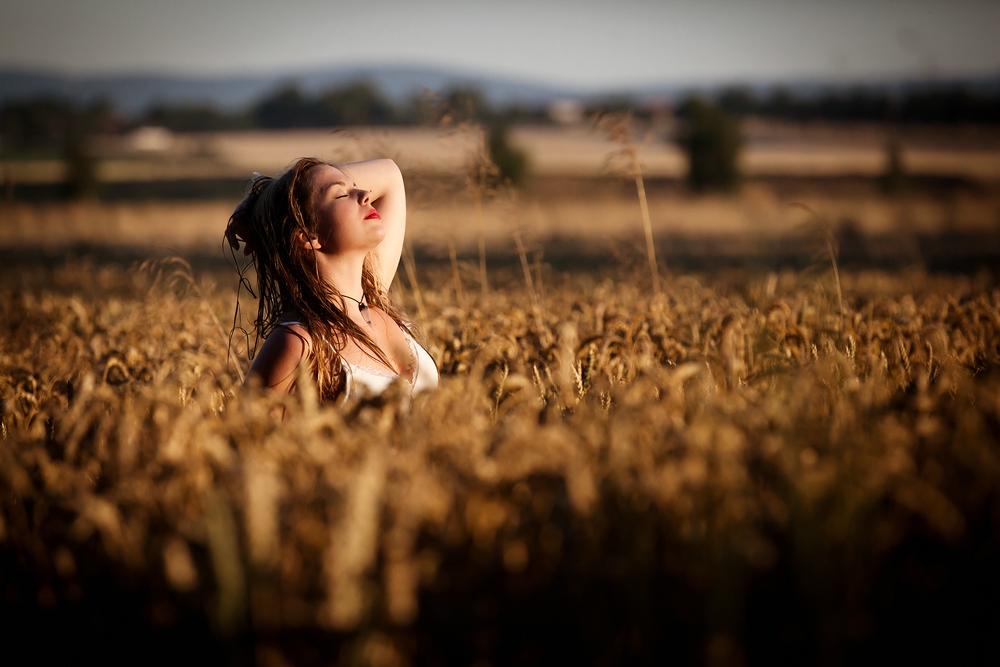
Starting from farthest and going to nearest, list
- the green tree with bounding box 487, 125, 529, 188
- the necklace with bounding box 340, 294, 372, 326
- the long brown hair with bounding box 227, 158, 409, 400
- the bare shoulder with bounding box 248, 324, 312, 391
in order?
the green tree with bounding box 487, 125, 529, 188 → the necklace with bounding box 340, 294, 372, 326 → the long brown hair with bounding box 227, 158, 409, 400 → the bare shoulder with bounding box 248, 324, 312, 391

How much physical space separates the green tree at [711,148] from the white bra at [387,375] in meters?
52.5

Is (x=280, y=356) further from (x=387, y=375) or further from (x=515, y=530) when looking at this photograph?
(x=515, y=530)

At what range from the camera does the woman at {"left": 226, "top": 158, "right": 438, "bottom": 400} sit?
330cm

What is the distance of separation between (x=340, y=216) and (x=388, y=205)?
70 cm

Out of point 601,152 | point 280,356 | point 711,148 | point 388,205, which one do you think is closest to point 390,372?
point 280,356

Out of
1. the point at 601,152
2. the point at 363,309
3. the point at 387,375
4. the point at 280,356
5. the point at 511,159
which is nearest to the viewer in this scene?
the point at 280,356

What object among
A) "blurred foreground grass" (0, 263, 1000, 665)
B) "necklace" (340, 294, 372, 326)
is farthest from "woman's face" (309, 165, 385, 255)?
"blurred foreground grass" (0, 263, 1000, 665)

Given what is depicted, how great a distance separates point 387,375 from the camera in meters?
3.56

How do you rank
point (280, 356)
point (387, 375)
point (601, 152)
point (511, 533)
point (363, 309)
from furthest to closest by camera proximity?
1. point (601, 152)
2. point (363, 309)
3. point (387, 375)
4. point (280, 356)
5. point (511, 533)

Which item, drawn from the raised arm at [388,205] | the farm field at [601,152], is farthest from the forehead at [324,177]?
the farm field at [601,152]

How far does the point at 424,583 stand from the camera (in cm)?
175

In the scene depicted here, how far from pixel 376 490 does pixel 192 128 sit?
100768 millimetres

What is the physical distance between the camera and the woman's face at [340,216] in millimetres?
3574

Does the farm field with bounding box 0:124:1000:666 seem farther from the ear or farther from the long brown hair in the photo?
the ear
